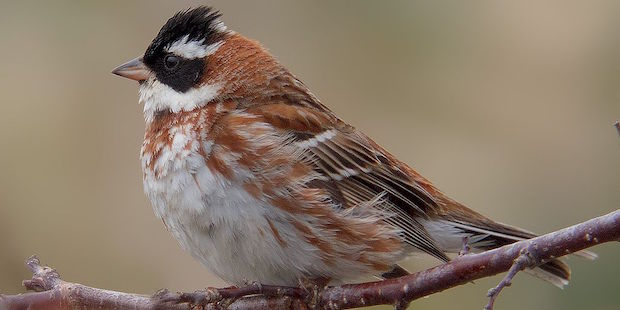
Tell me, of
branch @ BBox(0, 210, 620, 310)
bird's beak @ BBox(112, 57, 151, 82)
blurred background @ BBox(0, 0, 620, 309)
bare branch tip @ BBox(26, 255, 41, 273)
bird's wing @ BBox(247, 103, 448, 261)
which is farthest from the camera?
blurred background @ BBox(0, 0, 620, 309)

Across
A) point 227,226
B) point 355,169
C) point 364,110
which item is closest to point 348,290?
point 227,226

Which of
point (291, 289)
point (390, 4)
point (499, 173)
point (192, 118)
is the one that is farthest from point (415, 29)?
point (291, 289)

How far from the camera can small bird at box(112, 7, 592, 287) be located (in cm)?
533

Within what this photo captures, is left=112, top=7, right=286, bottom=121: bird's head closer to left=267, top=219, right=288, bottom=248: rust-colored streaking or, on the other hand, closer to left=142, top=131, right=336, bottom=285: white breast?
left=142, top=131, right=336, bottom=285: white breast

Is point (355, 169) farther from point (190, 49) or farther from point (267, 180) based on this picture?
point (190, 49)

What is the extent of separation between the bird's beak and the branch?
143 cm

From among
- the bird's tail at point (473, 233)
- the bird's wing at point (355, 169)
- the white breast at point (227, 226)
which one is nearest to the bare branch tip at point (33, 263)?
the white breast at point (227, 226)

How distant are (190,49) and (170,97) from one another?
321 mm

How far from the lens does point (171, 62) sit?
605cm

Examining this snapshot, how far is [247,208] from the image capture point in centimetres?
527

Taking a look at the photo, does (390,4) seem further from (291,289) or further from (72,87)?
(291,289)

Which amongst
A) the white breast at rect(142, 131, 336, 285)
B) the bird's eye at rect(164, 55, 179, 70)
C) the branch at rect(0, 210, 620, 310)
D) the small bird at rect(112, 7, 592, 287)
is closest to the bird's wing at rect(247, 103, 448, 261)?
the small bird at rect(112, 7, 592, 287)

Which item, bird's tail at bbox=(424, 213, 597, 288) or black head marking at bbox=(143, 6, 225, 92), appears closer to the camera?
bird's tail at bbox=(424, 213, 597, 288)

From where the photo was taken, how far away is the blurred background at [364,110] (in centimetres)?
765
